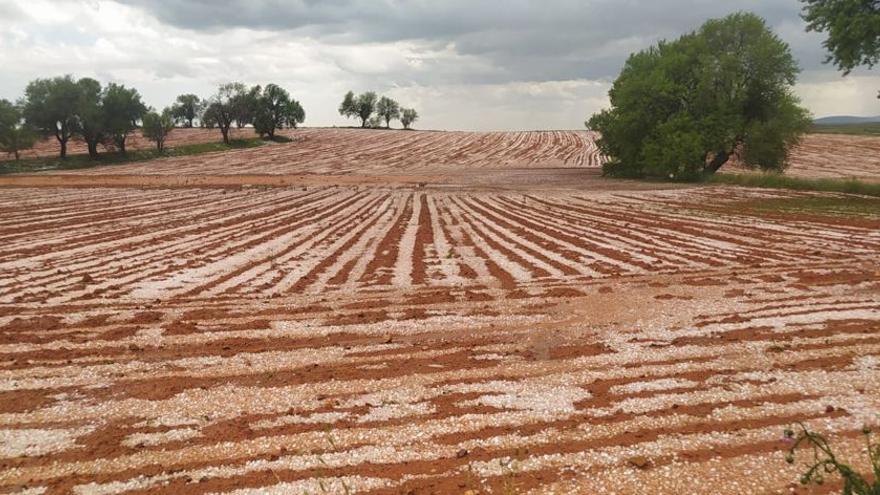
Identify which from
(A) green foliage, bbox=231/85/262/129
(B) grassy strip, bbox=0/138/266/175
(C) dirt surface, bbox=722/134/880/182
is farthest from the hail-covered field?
(A) green foliage, bbox=231/85/262/129

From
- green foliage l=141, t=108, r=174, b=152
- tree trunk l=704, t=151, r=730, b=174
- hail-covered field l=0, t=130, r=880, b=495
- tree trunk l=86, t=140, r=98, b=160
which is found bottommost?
hail-covered field l=0, t=130, r=880, b=495

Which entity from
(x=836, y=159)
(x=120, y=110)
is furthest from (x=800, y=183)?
(x=120, y=110)

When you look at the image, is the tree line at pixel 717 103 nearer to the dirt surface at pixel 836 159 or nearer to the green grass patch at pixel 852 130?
the dirt surface at pixel 836 159

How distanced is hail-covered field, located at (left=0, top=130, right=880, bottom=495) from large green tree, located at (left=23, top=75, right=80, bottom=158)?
173 ft

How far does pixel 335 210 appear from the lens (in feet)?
109

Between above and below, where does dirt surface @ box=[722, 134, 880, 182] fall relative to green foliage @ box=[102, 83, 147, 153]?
below

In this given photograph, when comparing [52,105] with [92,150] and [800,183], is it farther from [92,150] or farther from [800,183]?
[800,183]

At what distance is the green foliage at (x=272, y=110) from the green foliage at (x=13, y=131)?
1514 inches

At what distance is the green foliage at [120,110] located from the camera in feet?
232

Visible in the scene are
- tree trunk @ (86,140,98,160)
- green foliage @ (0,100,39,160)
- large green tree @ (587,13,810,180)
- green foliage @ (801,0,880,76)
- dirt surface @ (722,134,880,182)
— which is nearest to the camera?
green foliage @ (801,0,880,76)

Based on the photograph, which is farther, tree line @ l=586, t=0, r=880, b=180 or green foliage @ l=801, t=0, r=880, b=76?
tree line @ l=586, t=0, r=880, b=180

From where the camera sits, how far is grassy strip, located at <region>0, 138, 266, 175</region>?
62.2 meters

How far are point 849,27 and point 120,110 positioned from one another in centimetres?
7241

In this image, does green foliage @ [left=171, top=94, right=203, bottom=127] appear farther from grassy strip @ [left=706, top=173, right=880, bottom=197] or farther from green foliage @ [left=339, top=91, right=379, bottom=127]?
grassy strip @ [left=706, top=173, right=880, bottom=197]
